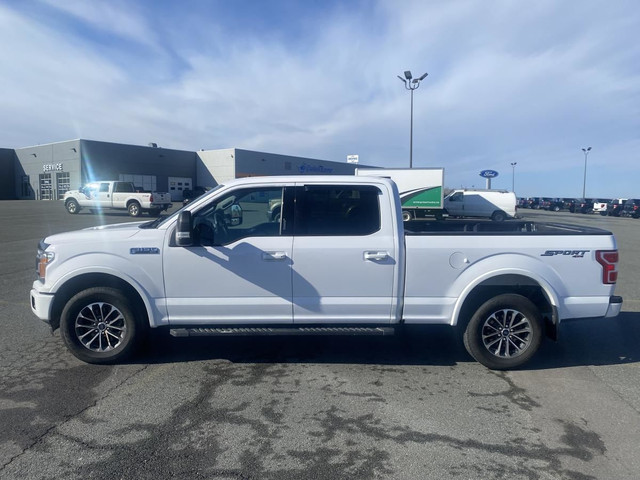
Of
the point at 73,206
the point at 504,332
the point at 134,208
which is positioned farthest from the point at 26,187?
the point at 504,332

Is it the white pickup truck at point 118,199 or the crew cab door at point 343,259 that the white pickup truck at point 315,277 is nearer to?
the crew cab door at point 343,259

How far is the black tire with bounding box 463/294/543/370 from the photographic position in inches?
201

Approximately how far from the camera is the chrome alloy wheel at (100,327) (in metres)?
5.11

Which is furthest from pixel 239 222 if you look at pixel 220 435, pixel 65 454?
pixel 65 454

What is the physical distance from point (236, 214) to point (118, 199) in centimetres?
2562

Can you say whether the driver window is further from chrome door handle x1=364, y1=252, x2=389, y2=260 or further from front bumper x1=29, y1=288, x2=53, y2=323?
front bumper x1=29, y1=288, x2=53, y2=323

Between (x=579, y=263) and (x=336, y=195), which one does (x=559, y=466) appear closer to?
(x=579, y=263)

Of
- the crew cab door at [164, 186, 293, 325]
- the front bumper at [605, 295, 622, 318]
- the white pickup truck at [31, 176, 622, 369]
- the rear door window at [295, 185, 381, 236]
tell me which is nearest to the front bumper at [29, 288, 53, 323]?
the white pickup truck at [31, 176, 622, 369]

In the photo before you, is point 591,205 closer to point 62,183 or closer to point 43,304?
point 62,183

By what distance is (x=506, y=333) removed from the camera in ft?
17.0

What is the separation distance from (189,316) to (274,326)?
868 millimetres

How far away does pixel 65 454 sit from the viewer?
3.50 meters

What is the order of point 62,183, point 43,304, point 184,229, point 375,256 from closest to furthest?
point 184,229 → point 375,256 → point 43,304 → point 62,183

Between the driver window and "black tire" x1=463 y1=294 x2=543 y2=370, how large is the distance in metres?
2.28
